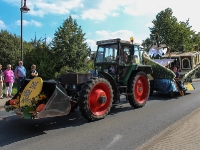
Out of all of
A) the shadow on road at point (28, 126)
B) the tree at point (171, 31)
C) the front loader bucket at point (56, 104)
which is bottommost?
the shadow on road at point (28, 126)

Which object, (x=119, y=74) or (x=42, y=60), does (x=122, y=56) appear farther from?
(x=42, y=60)

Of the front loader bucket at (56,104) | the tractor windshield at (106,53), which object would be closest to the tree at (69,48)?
the tractor windshield at (106,53)

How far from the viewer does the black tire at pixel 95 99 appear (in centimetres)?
594

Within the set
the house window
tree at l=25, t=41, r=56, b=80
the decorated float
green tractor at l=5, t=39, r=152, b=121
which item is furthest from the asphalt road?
tree at l=25, t=41, r=56, b=80

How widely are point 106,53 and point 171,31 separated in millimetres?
→ 30771

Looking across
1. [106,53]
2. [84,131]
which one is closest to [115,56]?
[106,53]

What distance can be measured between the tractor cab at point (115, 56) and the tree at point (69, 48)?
11775 millimetres

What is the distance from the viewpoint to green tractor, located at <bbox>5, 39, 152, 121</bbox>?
216 inches

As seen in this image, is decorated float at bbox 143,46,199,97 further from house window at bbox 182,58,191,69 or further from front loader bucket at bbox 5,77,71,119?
front loader bucket at bbox 5,77,71,119

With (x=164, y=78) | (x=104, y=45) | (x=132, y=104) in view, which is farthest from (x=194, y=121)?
(x=164, y=78)

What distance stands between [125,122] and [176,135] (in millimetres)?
1717

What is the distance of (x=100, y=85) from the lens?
6.51 m

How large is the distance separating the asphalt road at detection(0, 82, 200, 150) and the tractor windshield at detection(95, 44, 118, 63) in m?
1.90

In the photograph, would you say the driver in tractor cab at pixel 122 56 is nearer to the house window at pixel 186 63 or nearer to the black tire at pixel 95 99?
the black tire at pixel 95 99
